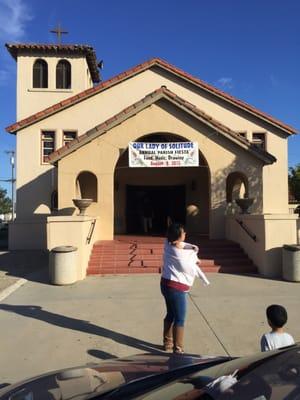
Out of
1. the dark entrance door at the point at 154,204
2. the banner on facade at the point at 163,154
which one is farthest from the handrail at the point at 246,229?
the dark entrance door at the point at 154,204

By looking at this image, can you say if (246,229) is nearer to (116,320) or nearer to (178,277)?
(116,320)

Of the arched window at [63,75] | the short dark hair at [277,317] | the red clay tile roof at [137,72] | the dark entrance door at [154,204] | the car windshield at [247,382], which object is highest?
the arched window at [63,75]

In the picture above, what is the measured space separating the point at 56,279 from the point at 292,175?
29464 mm

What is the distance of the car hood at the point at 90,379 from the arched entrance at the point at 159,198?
15.9 metres

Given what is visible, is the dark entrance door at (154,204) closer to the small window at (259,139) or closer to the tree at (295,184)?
the small window at (259,139)

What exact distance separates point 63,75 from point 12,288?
50.8 feet

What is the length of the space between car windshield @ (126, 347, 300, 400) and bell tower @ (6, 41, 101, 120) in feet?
72.5

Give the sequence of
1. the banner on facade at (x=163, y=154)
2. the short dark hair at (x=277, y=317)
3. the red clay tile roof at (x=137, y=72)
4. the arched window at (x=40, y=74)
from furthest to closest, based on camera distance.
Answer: the arched window at (x=40, y=74)
the red clay tile roof at (x=137, y=72)
the banner on facade at (x=163, y=154)
the short dark hair at (x=277, y=317)

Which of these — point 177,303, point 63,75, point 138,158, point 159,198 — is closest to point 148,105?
point 138,158

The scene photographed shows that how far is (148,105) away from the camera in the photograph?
649 inches

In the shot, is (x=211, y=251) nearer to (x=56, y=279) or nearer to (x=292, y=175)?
(x=56, y=279)

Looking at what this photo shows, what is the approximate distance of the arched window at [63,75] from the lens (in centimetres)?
2373

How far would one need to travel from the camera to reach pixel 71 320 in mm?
7902

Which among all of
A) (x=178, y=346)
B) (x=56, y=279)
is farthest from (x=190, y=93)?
(x=178, y=346)
